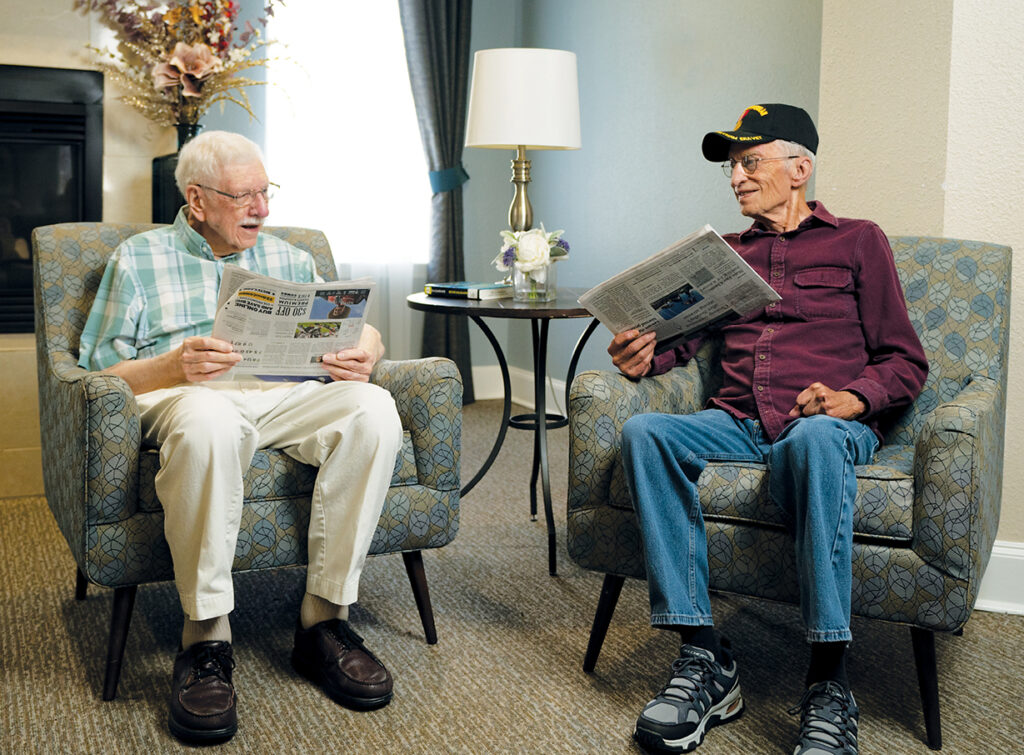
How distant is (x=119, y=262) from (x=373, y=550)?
77 cm

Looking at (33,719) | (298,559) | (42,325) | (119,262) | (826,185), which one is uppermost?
(826,185)

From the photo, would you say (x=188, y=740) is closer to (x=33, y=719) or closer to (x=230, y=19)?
(x=33, y=719)

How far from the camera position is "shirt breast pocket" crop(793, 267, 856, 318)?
1918 mm

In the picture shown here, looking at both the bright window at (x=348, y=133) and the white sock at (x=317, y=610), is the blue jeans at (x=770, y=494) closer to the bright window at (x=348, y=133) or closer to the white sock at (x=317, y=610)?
the white sock at (x=317, y=610)

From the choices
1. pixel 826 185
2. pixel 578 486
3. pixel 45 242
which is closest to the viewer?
pixel 578 486

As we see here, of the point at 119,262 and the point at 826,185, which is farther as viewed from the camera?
the point at 826,185

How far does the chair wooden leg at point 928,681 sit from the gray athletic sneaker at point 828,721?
0.13 m

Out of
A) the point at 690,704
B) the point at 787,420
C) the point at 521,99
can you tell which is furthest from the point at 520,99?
the point at 690,704

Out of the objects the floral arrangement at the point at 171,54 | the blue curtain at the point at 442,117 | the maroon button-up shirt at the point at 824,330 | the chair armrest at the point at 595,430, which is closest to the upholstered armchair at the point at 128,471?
the chair armrest at the point at 595,430

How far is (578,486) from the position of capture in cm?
182

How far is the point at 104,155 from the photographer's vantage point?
131 inches

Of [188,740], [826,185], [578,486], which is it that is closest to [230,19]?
[826,185]

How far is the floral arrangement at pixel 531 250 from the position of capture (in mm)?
2553

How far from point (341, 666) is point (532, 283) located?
3.92ft
